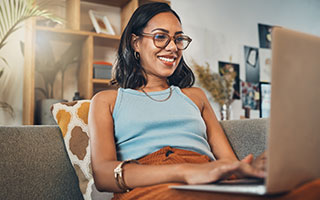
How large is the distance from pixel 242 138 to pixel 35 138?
779 millimetres

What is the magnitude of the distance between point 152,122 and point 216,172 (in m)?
0.50

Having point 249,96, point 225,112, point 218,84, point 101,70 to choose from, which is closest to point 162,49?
point 101,70

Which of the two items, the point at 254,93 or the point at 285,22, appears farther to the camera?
the point at 285,22

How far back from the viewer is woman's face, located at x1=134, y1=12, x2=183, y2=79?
4.31 ft

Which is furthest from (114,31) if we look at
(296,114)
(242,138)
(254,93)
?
(296,114)

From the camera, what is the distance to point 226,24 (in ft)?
13.3

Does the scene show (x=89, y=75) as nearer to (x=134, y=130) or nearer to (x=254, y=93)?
(x=134, y=130)

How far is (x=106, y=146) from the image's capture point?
1054 millimetres

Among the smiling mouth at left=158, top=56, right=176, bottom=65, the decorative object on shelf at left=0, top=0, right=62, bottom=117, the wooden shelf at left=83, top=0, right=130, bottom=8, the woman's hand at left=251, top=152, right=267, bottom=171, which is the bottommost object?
the woman's hand at left=251, top=152, right=267, bottom=171

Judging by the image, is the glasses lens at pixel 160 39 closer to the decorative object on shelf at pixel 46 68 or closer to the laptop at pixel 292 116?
the laptop at pixel 292 116

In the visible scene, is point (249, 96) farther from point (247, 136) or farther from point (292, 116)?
point (292, 116)

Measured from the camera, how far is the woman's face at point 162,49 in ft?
4.31

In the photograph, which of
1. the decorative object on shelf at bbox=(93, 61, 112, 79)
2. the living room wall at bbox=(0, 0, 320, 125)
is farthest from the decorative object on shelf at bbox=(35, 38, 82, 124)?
the living room wall at bbox=(0, 0, 320, 125)

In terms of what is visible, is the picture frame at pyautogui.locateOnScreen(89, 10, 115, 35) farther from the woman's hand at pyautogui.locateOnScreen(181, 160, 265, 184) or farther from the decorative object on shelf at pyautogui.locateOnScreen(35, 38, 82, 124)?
the woman's hand at pyautogui.locateOnScreen(181, 160, 265, 184)
